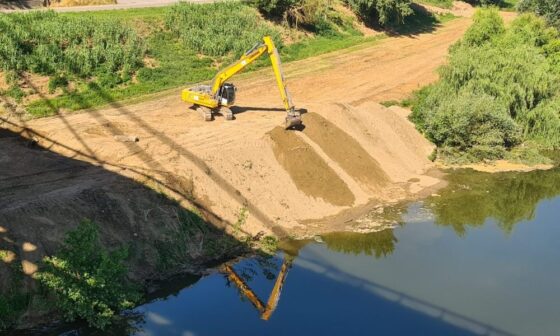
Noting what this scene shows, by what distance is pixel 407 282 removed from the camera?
74.5 ft

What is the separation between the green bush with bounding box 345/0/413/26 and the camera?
60469 mm

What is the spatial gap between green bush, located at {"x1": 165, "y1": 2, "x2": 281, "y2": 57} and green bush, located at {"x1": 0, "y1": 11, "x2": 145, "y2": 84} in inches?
187

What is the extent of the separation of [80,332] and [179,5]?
36670 mm

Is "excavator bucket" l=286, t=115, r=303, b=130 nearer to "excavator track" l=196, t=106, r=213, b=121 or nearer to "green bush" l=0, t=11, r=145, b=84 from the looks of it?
"excavator track" l=196, t=106, r=213, b=121

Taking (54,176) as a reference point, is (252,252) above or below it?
below

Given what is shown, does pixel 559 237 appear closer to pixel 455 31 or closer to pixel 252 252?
pixel 252 252

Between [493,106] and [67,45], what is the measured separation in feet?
87.0

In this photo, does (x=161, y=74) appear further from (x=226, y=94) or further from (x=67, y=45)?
(x=226, y=94)

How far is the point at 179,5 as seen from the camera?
50344 mm

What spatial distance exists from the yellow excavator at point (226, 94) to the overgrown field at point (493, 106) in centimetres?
990

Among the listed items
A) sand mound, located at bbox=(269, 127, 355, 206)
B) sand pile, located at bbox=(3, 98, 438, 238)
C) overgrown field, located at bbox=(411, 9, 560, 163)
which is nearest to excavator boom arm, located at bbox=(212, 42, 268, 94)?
sand pile, located at bbox=(3, 98, 438, 238)

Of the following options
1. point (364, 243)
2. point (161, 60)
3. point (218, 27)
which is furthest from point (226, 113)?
point (218, 27)

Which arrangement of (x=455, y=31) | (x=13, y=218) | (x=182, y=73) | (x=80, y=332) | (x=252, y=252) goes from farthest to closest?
(x=455, y=31), (x=182, y=73), (x=252, y=252), (x=13, y=218), (x=80, y=332)

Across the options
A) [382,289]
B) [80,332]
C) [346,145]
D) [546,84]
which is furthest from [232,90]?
[546,84]
